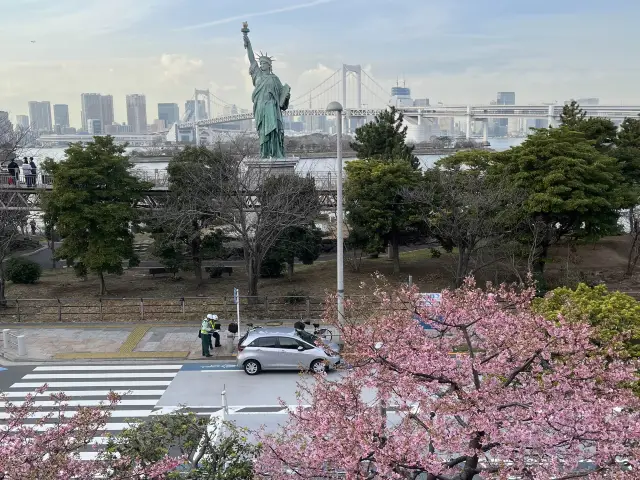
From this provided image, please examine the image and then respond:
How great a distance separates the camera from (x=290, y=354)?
15656 mm

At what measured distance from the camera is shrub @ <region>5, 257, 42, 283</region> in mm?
25312

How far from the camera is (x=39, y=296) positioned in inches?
937

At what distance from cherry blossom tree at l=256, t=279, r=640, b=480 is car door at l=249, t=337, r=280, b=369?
23.7 ft

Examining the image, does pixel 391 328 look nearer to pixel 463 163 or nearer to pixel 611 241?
pixel 463 163

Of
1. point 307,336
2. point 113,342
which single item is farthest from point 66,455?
point 113,342

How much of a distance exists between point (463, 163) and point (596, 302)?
591 inches

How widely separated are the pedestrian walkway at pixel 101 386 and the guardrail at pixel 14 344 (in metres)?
1.02

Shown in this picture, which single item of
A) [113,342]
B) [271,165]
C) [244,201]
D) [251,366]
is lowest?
[113,342]

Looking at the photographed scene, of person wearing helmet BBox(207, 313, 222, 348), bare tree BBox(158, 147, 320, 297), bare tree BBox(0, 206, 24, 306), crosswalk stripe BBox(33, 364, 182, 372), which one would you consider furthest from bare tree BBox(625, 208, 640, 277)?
bare tree BBox(0, 206, 24, 306)

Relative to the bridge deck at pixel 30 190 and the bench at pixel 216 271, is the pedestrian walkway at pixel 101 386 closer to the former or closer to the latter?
the bench at pixel 216 271

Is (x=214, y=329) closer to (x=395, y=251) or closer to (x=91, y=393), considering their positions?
(x=91, y=393)

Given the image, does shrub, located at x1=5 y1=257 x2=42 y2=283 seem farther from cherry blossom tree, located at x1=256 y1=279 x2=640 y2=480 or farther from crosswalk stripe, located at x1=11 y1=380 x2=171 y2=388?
cherry blossom tree, located at x1=256 y1=279 x2=640 y2=480

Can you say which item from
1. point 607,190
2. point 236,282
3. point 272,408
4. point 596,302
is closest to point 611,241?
point 607,190

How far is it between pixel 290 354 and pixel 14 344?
8472mm
